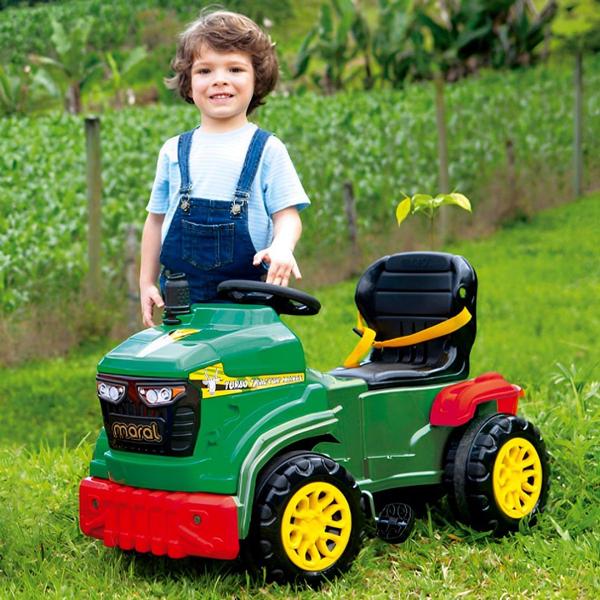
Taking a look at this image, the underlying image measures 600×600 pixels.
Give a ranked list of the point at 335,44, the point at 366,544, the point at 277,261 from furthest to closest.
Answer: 1. the point at 335,44
2. the point at 366,544
3. the point at 277,261

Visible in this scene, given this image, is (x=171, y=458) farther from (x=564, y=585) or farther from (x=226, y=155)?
(x=564, y=585)

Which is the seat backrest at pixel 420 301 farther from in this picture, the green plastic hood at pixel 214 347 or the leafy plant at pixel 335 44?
the leafy plant at pixel 335 44

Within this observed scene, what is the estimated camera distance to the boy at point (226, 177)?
4.15 m

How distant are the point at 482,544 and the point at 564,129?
1291 centimetres

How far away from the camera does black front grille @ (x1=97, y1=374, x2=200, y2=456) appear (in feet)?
12.4

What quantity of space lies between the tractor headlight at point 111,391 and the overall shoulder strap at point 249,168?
2.51ft

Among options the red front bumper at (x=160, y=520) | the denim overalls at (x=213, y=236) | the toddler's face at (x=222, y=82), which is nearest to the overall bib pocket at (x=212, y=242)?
the denim overalls at (x=213, y=236)

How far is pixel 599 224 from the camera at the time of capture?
1389 centimetres

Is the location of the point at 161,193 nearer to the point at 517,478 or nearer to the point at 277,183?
the point at 277,183

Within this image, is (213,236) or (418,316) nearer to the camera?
(213,236)

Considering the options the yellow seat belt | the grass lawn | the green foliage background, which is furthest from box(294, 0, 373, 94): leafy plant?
the yellow seat belt

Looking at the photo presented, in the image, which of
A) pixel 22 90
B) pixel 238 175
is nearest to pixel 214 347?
pixel 238 175

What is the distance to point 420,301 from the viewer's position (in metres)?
4.70

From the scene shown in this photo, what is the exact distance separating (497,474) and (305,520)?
35.5 inches
